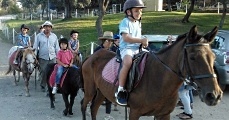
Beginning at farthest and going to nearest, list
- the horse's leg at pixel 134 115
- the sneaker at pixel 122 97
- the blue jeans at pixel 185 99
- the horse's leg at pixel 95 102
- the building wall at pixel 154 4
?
the building wall at pixel 154 4
the blue jeans at pixel 185 99
the horse's leg at pixel 95 102
the sneaker at pixel 122 97
the horse's leg at pixel 134 115

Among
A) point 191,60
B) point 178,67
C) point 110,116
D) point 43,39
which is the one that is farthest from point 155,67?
point 43,39

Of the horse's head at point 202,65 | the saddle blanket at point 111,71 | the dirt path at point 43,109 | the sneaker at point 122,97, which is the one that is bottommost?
the dirt path at point 43,109

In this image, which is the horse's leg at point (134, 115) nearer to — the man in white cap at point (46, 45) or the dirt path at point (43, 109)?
the dirt path at point (43, 109)

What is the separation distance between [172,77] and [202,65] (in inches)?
28.0

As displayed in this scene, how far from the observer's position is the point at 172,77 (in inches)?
180

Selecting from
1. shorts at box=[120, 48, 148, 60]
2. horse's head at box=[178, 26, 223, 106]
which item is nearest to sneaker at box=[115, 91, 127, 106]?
shorts at box=[120, 48, 148, 60]

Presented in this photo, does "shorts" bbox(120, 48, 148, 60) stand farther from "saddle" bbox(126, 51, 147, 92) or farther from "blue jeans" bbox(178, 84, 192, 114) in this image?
"blue jeans" bbox(178, 84, 192, 114)

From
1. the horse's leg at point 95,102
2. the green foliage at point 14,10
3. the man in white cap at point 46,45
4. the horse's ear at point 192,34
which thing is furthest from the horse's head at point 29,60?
the green foliage at point 14,10

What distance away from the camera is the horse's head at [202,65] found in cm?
383

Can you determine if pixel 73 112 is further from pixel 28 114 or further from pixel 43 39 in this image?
pixel 43 39

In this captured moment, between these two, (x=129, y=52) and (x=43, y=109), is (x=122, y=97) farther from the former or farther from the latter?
(x=43, y=109)

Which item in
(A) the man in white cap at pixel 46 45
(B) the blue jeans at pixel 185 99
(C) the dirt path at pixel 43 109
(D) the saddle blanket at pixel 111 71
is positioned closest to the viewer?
(D) the saddle blanket at pixel 111 71

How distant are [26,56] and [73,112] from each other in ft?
9.52

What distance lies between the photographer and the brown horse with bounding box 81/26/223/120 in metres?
3.89
